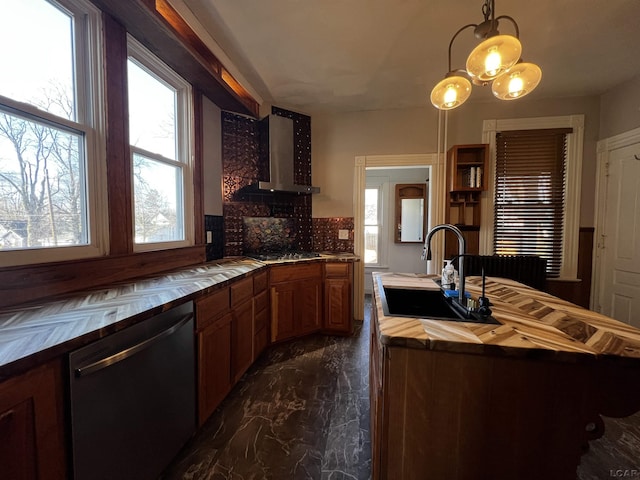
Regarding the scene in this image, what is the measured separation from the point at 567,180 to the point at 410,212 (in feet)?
6.91

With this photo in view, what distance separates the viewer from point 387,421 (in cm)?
89

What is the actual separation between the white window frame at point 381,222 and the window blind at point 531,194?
1.90m

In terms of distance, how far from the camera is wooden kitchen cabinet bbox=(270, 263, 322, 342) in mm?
2527

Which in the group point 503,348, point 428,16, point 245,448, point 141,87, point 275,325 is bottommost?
point 245,448

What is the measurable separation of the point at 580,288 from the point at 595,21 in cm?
269

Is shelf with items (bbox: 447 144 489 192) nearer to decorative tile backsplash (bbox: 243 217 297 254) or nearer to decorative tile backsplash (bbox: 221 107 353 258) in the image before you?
decorative tile backsplash (bbox: 221 107 353 258)

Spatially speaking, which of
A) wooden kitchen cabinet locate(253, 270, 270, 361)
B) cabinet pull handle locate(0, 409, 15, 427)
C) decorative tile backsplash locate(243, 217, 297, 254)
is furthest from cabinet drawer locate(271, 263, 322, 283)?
cabinet pull handle locate(0, 409, 15, 427)

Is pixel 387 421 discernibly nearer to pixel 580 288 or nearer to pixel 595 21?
pixel 595 21

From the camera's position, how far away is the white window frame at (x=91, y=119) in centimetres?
139

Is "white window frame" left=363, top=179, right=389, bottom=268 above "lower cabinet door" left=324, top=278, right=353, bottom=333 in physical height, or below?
above

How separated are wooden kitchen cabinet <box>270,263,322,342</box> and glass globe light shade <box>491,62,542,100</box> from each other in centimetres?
207

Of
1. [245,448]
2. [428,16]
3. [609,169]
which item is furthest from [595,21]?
[245,448]

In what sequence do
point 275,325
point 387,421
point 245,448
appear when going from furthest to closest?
1. point 275,325
2. point 245,448
3. point 387,421

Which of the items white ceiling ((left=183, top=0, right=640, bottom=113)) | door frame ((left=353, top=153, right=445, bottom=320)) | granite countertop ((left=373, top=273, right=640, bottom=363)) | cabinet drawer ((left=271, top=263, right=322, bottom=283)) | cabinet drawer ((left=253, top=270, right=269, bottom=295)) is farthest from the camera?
door frame ((left=353, top=153, right=445, bottom=320))
